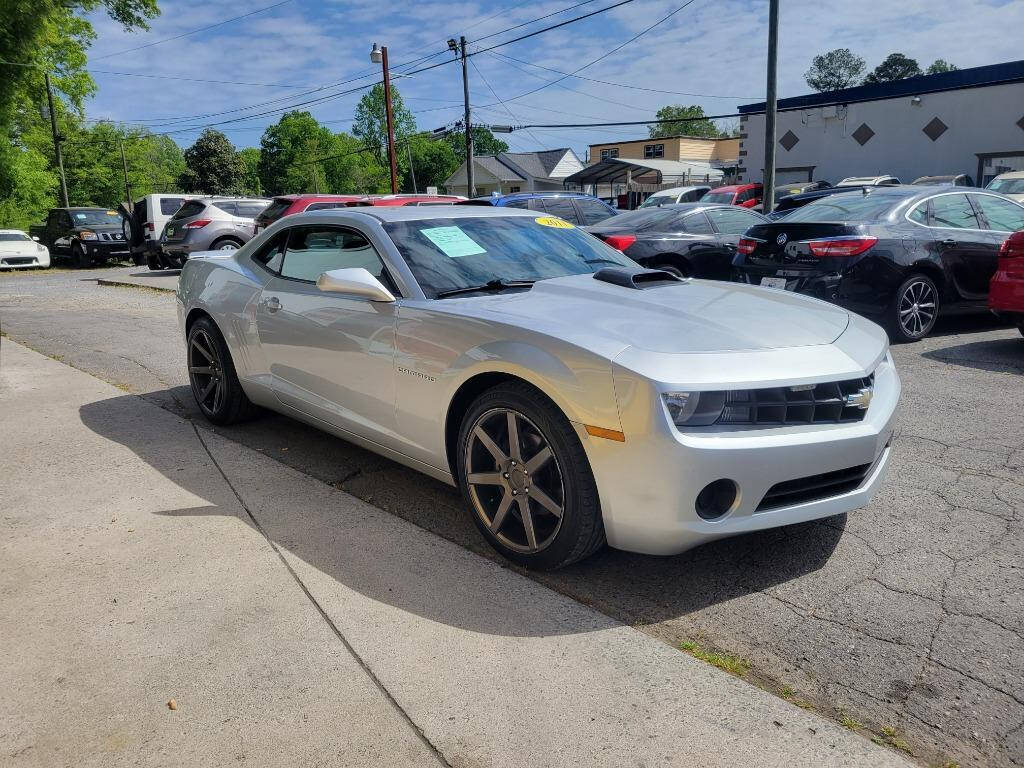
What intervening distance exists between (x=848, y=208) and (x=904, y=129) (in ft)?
80.8

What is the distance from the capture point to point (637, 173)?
40344 millimetres

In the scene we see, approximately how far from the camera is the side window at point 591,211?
41.1 feet

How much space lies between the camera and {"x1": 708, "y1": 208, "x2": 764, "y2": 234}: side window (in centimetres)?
925

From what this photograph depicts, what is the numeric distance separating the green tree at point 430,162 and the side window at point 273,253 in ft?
315

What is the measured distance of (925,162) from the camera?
27.7 meters

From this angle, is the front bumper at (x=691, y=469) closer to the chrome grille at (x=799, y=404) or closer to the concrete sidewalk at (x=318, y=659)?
the chrome grille at (x=799, y=404)

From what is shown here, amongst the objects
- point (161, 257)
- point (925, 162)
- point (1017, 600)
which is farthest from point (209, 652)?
point (925, 162)

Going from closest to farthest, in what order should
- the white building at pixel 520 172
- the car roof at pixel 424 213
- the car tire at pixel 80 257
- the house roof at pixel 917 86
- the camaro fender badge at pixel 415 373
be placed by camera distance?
the camaro fender badge at pixel 415 373 → the car roof at pixel 424 213 → the car tire at pixel 80 257 → the house roof at pixel 917 86 → the white building at pixel 520 172

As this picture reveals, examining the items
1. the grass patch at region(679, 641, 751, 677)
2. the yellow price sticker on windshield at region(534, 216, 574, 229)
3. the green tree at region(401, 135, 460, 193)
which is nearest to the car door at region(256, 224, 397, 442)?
the yellow price sticker on windshield at region(534, 216, 574, 229)

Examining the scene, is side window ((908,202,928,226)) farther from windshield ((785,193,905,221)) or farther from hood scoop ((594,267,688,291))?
hood scoop ((594,267,688,291))

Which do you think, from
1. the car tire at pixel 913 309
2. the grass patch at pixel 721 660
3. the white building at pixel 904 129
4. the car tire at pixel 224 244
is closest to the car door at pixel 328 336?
the grass patch at pixel 721 660

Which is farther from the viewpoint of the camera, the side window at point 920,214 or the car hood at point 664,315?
the side window at point 920,214

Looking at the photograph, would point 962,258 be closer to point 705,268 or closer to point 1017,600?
point 705,268

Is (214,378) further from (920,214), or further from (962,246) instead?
(962,246)
